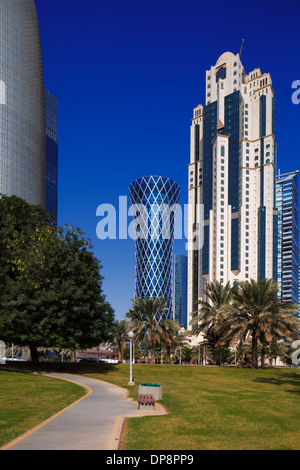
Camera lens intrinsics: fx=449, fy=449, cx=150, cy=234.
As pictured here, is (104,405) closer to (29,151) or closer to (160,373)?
(160,373)

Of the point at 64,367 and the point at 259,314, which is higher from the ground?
the point at 259,314

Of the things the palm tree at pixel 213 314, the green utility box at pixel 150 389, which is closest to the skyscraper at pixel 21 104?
the palm tree at pixel 213 314

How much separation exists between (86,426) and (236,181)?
170m

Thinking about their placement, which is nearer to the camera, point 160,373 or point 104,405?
point 104,405

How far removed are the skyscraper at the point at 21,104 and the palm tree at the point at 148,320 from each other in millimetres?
82910

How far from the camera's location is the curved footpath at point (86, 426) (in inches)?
439

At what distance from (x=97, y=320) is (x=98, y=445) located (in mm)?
29539

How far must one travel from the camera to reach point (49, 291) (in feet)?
118

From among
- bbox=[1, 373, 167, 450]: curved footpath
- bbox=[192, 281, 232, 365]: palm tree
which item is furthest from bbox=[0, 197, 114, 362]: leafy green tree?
bbox=[192, 281, 232, 365]: palm tree

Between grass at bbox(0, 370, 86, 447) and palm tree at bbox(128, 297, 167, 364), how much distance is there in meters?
27.9

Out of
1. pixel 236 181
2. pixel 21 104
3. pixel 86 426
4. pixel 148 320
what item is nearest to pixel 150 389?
pixel 86 426

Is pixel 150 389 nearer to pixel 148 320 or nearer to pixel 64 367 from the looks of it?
pixel 64 367

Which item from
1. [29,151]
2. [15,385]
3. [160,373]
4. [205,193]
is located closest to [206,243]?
[205,193]
